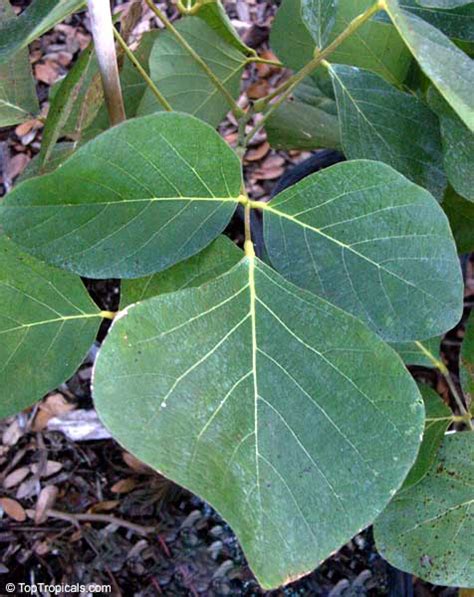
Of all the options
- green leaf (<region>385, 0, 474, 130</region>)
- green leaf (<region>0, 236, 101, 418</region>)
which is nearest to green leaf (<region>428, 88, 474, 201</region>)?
green leaf (<region>385, 0, 474, 130</region>)

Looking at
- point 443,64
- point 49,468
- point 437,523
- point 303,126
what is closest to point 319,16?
point 443,64

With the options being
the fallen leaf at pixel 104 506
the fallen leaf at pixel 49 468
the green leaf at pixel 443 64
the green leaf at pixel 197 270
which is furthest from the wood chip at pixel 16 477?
the green leaf at pixel 443 64

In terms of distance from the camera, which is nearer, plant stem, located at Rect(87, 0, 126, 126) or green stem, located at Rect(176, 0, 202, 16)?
plant stem, located at Rect(87, 0, 126, 126)

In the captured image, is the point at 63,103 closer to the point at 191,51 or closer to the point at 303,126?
the point at 191,51

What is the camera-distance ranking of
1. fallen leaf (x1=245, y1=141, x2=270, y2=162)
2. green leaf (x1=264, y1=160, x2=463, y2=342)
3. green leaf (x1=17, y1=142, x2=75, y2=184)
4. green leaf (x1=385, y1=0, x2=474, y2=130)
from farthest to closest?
fallen leaf (x1=245, y1=141, x2=270, y2=162)
green leaf (x1=17, y1=142, x2=75, y2=184)
green leaf (x1=264, y1=160, x2=463, y2=342)
green leaf (x1=385, y1=0, x2=474, y2=130)

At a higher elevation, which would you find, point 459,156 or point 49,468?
point 459,156

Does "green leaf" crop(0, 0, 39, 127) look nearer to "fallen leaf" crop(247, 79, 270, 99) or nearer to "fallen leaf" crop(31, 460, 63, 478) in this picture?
"fallen leaf" crop(31, 460, 63, 478)

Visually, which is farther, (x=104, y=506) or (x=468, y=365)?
(x=104, y=506)
